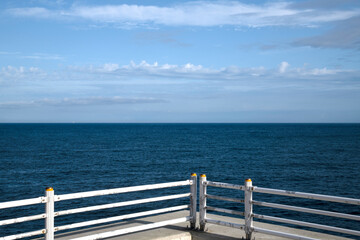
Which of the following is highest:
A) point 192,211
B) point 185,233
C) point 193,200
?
point 193,200

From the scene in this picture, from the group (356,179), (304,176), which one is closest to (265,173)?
(304,176)

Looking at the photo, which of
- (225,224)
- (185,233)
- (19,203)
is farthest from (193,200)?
(19,203)

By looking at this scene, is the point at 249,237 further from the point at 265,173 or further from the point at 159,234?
the point at 265,173

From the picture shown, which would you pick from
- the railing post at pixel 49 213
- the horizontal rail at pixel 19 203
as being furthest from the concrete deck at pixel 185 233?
the horizontal rail at pixel 19 203

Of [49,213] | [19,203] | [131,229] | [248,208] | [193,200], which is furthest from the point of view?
[193,200]

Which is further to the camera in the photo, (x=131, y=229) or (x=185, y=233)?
(x=185, y=233)

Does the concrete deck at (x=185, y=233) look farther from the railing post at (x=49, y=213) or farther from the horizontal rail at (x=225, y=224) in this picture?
the railing post at (x=49, y=213)

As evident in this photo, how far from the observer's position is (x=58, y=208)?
2384 cm

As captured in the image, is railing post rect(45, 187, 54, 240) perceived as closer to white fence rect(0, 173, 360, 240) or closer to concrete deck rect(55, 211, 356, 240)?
white fence rect(0, 173, 360, 240)

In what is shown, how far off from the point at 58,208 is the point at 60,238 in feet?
56.5

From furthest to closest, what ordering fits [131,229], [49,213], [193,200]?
[193,200]
[131,229]
[49,213]

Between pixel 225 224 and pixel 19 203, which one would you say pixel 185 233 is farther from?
pixel 19 203

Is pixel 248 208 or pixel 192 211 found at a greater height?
pixel 248 208

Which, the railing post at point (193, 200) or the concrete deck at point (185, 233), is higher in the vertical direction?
the railing post at point (193, 200)
